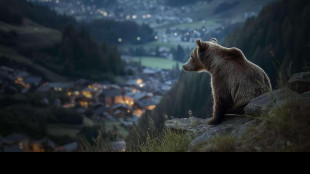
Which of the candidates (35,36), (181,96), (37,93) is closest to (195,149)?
(181,96)

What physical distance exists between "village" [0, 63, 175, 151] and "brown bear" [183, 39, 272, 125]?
119ft

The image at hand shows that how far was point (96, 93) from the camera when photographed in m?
63.3

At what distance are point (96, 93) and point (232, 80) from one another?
5913cm

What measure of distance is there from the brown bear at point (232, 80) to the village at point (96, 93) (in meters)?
36.3

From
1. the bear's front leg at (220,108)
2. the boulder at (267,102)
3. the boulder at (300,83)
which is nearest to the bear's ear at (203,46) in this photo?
the bear's front leg at (220,108)

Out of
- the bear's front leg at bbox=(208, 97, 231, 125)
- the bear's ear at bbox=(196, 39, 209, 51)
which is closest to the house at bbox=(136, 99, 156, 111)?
the bear's ear at bbox=(196, 39, 209, 51)

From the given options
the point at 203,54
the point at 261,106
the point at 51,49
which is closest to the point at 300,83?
the point at 261,106

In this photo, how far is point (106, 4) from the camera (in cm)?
7944

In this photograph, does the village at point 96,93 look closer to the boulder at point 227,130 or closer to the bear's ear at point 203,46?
the bear's ear at point 203,46

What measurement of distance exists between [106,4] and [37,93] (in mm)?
34909

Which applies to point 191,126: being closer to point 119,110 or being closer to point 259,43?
point 259,43

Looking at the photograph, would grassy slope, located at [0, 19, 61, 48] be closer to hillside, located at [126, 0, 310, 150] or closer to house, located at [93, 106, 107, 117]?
house, located at [93, 106, 107, 117]

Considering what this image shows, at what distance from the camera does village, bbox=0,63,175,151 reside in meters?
49.0

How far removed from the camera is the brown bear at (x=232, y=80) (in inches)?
221
